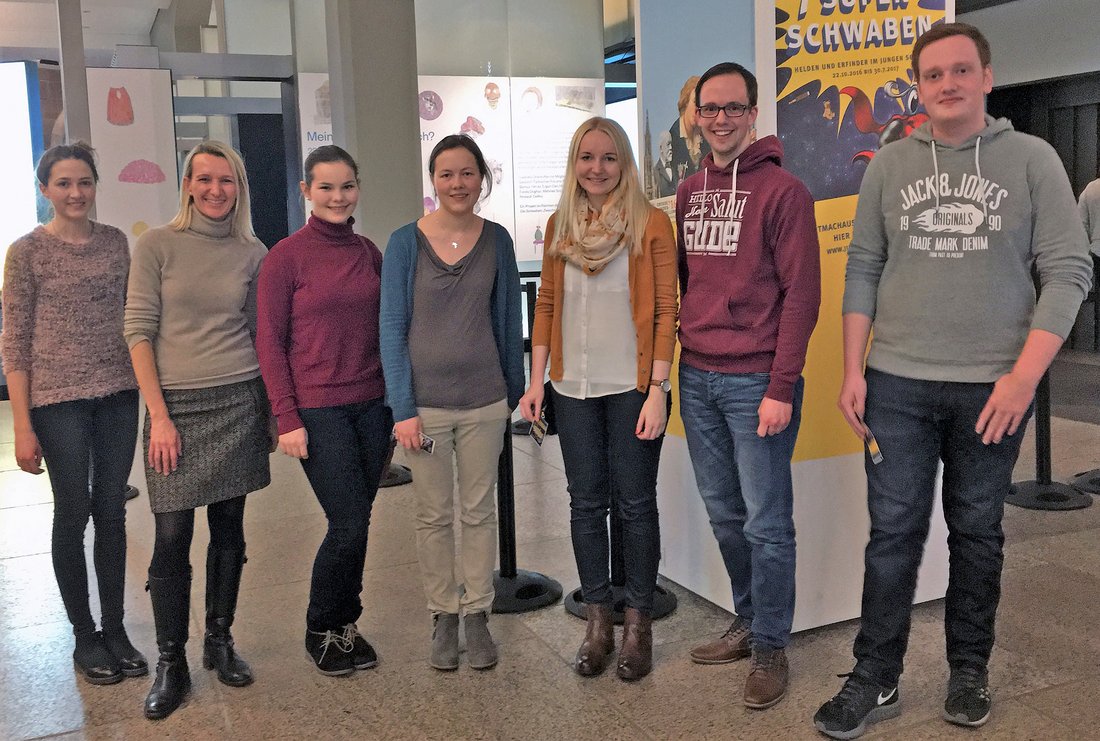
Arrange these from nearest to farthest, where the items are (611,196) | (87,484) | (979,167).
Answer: (979,167) → (611,196) → (87,484)

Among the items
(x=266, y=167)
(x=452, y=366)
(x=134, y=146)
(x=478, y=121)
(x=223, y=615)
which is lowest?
(x=223, y=615)

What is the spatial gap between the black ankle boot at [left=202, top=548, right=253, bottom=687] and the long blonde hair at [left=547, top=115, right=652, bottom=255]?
1.39m

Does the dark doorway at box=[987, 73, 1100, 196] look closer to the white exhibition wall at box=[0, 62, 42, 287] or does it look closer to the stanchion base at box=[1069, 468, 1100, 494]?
the stanchion base at box=[1069, 468, 1100, 494]

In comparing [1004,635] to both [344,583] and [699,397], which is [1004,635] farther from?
[344,583]

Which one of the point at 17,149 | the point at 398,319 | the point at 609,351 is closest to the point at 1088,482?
the point at 609,351

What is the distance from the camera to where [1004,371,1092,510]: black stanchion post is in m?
4.91

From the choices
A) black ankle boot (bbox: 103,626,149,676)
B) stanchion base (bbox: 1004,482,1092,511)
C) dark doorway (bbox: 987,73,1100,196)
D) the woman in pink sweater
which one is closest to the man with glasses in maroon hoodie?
the woman in pink sweater

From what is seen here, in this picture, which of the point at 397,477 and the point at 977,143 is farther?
the point at 397,477

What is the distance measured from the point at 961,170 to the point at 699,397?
93 centimetres

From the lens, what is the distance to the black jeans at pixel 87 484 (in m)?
3.03

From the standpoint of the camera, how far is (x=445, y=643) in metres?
3.24

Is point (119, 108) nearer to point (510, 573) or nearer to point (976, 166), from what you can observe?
point (510, 573)

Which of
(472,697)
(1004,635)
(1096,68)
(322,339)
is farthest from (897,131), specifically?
(1096,68)

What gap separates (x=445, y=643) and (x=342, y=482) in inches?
25.5
